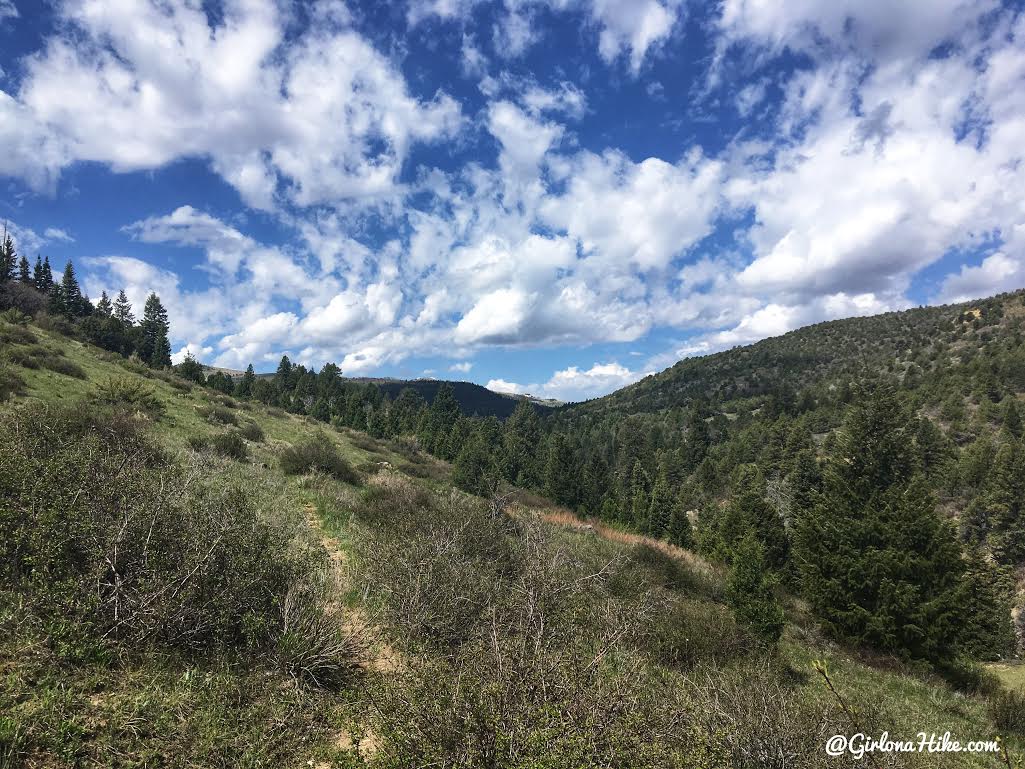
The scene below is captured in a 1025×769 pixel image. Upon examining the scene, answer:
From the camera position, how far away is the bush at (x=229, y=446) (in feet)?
51.1

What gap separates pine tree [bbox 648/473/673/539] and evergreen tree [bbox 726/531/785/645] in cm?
3426

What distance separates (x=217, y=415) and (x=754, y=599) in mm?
23616

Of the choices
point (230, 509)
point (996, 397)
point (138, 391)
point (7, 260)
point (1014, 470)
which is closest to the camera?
point (230, 509)

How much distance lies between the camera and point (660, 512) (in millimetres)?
46781

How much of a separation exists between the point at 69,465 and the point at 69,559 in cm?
133

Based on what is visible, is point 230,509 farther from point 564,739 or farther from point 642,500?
point 642,500

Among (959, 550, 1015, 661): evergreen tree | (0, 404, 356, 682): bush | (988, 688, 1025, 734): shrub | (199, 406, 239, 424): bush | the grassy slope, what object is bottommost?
(959, 550, 1015, 661): evergreen tree

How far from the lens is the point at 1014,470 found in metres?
47.1

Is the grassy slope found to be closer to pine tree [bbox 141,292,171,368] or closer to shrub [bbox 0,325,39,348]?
shrub [bbox 0,325,39,348]

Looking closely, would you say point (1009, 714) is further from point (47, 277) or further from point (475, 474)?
point (47, 277)

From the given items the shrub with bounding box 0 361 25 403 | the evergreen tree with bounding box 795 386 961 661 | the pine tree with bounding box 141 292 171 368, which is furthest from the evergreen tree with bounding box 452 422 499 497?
the pine tree with bounding box 141 292 171 368

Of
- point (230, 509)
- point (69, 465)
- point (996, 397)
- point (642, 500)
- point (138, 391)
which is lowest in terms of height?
point (642, 500)

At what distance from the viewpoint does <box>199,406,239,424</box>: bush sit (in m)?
22.2

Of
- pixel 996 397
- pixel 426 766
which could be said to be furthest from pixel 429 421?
pixel 996 397
